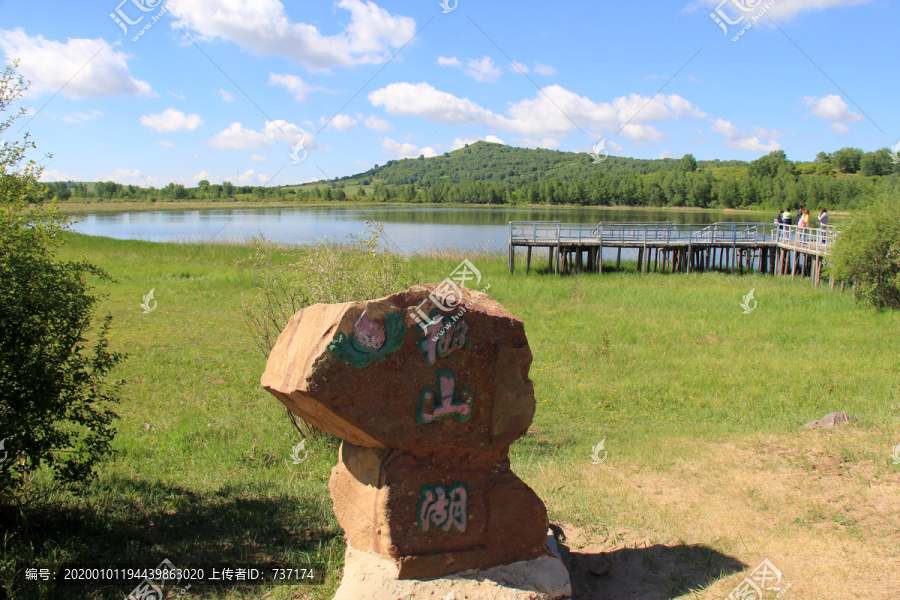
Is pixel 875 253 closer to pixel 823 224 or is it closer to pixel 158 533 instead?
pixel 823 224

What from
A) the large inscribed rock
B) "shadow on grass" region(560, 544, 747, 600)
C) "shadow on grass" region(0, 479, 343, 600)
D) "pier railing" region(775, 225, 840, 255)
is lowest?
"shadow on grass" region(560, 544, 747, 600)

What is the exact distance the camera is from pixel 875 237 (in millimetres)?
19359

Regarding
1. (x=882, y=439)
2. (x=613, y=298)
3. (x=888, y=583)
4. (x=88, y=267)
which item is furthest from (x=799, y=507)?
(x=613, y=298)

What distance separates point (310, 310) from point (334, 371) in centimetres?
62

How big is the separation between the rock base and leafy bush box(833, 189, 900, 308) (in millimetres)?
19330

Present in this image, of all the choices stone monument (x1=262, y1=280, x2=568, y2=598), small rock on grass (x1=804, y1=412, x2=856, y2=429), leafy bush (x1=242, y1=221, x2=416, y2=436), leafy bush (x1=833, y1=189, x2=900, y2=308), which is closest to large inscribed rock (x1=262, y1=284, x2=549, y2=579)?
stone monument (x1=262, y1=280, x2=568, y2=598)

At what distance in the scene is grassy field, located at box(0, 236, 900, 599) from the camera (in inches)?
204

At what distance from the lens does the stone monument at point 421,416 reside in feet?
14.7

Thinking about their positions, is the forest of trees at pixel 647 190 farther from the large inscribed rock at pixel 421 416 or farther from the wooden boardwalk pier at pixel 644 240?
the large inscribed rock at pixel 421 416

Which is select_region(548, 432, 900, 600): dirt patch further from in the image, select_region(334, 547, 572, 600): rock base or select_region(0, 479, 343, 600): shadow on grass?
select_region(0, 479, 343, 600): shadow on grass

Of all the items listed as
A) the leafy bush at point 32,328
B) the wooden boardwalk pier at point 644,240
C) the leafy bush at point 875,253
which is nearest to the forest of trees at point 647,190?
the wooden boardwalk pier at point 644,240

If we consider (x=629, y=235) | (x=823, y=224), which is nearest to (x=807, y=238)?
(x=823, y=224)

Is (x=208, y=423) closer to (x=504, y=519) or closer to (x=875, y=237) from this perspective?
(x=504, y=519)

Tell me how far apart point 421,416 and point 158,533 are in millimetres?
2988
